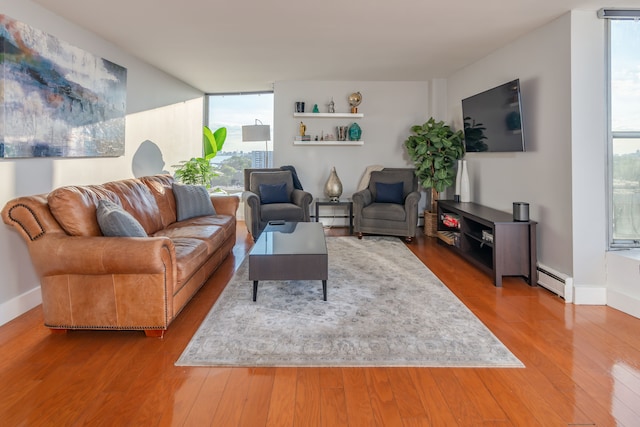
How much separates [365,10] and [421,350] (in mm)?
2726

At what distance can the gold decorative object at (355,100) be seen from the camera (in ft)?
21.0

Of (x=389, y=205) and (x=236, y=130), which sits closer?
(x=389, y=205)

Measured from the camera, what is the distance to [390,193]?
5.73 m

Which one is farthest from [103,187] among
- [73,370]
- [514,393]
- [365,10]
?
[514,393]

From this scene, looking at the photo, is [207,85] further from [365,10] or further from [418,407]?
[418,407]

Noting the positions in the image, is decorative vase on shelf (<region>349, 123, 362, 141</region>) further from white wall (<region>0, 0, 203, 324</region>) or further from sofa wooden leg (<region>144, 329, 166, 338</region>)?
sofa wooden leg (<region>144, 329, 166, 338</region>)

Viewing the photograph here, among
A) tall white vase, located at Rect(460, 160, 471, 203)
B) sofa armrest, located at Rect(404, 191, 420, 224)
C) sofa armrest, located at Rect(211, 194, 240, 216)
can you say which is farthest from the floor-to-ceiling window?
sofa armrest, located at Rect(211, 194, 240, 216)

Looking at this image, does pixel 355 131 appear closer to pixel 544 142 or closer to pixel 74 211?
pixel 544 142

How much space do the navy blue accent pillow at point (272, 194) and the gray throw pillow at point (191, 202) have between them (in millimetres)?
1047

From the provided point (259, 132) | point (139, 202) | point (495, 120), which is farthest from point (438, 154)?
point (139, 202)

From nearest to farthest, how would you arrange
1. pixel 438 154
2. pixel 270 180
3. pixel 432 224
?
1. pixel 438 154
2. pixel 270 180
3. pixel 432 224

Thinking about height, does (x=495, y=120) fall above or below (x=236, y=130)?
below

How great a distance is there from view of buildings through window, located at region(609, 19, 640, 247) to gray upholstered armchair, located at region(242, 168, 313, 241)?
3371 mm

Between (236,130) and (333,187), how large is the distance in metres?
2.51
